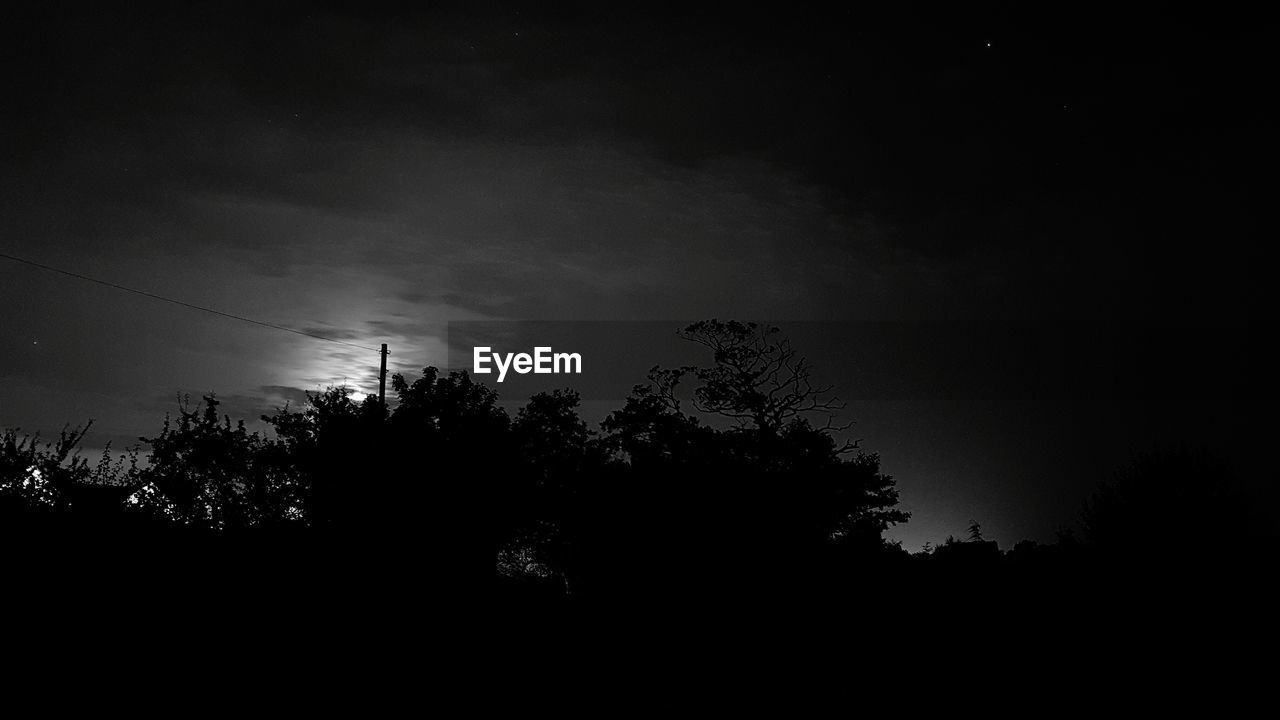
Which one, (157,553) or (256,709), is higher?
(157,553)

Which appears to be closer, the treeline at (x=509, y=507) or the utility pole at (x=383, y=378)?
the treeline at (x=509, y=507)

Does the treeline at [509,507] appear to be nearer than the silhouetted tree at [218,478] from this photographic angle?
Yes

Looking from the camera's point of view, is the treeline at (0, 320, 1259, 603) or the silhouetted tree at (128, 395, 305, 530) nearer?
the treeline at (0, 320, 1259, 603)

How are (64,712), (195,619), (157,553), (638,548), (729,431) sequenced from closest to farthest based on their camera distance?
1. (64,712)
2. (195,619)
3. (157,553)
4. (638,548)
5. (729,431)

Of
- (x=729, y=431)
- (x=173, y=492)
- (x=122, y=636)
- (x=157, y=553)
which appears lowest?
(x=122, y=636)

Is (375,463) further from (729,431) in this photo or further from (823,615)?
(823,615)

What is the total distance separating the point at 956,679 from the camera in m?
12.9

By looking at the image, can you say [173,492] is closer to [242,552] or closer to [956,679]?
[242,552]

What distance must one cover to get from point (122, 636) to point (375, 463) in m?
18.6

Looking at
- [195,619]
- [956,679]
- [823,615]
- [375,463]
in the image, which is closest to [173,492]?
[375,463]

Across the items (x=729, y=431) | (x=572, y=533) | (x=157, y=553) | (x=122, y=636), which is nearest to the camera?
(x=122, y=636)

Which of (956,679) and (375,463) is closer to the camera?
(956,679)

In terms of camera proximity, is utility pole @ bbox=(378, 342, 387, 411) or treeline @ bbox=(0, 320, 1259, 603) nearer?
treeline @ bbox=(0, 320, 1259, 603)

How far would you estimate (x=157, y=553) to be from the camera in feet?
52.7
